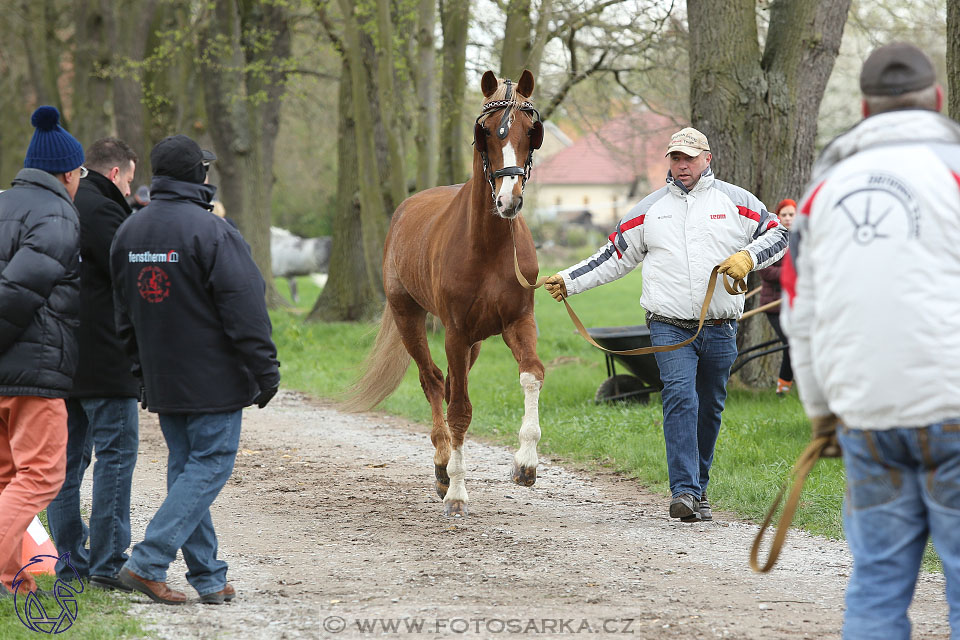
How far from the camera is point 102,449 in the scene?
4.50 m

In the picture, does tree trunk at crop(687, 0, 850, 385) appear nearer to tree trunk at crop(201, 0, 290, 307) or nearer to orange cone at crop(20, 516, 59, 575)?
orange cone at crop(20, 516, 59, 575)

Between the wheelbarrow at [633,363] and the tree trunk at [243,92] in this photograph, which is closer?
the wheelbarrow at [633,363]

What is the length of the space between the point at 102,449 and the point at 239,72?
1463 centimetres

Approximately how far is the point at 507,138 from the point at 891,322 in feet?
11.1

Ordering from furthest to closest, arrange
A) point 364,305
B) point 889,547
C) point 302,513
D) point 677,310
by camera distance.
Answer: point 364,305 < point 302,513 < point 677,310 < point 889,547

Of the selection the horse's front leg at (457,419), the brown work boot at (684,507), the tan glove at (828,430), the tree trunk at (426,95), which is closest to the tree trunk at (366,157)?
the tree trunk at (426,95)

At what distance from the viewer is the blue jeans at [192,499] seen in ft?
13.6

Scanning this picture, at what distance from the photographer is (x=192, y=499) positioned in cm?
416

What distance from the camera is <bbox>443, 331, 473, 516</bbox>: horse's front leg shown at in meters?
6.20

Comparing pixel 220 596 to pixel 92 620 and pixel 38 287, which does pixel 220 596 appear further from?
pixel 38 287

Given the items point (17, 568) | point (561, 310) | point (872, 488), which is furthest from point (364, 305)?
point (872, 488)

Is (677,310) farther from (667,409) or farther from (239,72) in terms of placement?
(239,72)

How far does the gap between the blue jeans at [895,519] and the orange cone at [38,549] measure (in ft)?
12.4

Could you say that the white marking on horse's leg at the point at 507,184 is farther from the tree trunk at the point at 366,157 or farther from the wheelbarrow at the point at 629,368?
the tree trunk at the point at 366,157
